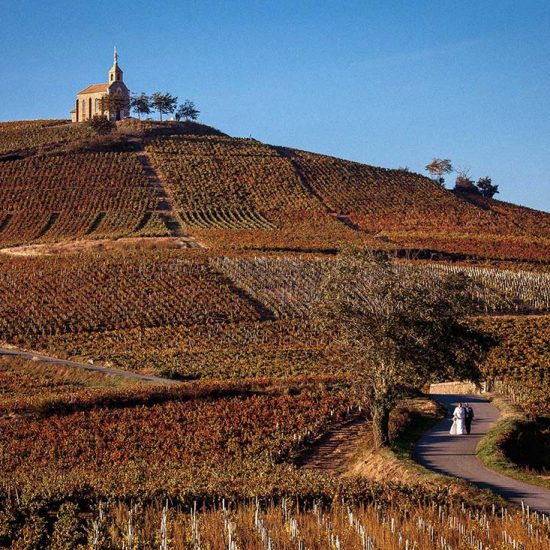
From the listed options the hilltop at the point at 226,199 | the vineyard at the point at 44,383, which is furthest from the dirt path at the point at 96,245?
the vineyard at the point at 44,383

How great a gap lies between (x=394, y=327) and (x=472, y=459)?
456cm

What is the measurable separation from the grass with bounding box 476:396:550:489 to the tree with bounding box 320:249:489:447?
6.75ft

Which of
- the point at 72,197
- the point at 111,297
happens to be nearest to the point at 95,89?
the point at 72,197

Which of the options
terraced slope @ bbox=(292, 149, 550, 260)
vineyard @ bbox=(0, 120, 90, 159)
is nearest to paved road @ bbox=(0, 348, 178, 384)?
terraced slope @ bbox=(292, 149, 550, 260)

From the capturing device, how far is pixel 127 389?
128ft

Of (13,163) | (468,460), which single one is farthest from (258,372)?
(13,163)

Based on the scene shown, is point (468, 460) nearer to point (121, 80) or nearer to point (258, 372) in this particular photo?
point (258, 372)

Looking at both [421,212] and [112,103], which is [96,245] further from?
[112,103]

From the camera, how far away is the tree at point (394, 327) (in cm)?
2858

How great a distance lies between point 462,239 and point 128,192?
42262 mm

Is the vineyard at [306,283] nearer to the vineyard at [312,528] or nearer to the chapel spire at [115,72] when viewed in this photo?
the vineyard at [312,528]

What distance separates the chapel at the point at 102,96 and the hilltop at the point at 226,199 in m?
7.21

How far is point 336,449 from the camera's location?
101 feet

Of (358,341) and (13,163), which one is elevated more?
(13,163)
